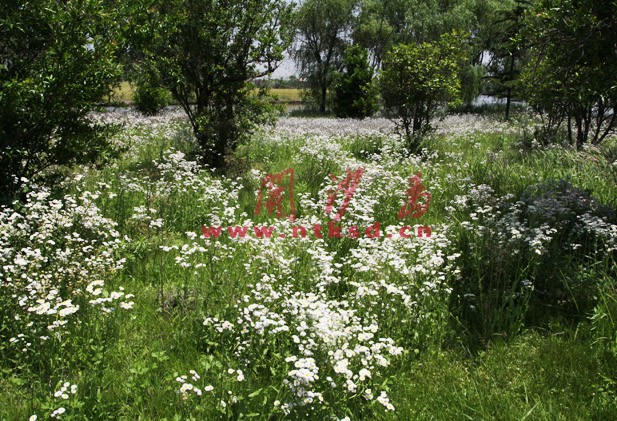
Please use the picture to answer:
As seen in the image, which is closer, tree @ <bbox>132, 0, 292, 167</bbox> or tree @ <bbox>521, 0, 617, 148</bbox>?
tree @ <bbox>521, 0, 617, 148</bbox>

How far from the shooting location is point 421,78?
12562 millimetres

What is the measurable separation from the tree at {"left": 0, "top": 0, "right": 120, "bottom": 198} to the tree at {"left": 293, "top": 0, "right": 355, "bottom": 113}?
113ft

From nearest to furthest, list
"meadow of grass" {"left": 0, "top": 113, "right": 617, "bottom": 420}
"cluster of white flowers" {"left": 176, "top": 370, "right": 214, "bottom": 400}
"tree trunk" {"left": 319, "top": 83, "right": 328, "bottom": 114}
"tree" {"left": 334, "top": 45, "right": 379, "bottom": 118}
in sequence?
"cluster of white flowers" {"left": 176, "top": 370, "right": 214, "bottom": 400} < "meadow of grass" {"left": 0, "top": 113, "right": 617, "bottom": 420} < "tree" {"left": 334, "top": 45, "right": 379, "bottom": 118} < "tree trunk" {"left": 319, "top": 83, "right": 328, "bottom": 114}

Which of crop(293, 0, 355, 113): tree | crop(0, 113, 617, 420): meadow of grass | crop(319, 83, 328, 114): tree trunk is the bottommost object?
crop(0, 113, 617, 420): meadow of grass

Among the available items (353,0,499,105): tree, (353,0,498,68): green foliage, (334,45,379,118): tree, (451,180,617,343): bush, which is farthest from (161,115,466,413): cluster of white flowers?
(353,0,498,68): green foliage

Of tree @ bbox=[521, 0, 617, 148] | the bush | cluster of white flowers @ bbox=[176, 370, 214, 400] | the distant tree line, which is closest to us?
cluster of white flowers @ bbox=[176, 370, 214, 400]

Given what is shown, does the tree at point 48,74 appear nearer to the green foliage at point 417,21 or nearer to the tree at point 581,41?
the tree at point 581,41

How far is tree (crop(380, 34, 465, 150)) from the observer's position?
12.6m

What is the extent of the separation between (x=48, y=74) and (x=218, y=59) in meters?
4.72

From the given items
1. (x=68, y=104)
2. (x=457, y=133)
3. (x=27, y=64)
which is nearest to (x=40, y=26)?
(x=27, y=64)

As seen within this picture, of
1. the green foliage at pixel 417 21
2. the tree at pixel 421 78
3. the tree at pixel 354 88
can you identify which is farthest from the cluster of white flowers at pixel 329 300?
the green foliage at pixel 417 21

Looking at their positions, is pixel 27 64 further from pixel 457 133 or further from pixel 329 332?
pixel 457 133

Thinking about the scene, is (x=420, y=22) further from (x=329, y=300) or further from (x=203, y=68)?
(x=329, y=300)

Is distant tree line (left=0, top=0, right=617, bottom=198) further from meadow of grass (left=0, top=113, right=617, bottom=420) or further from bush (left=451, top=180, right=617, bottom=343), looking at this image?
bush (left=451, top=180, right=617, bottom=343)
